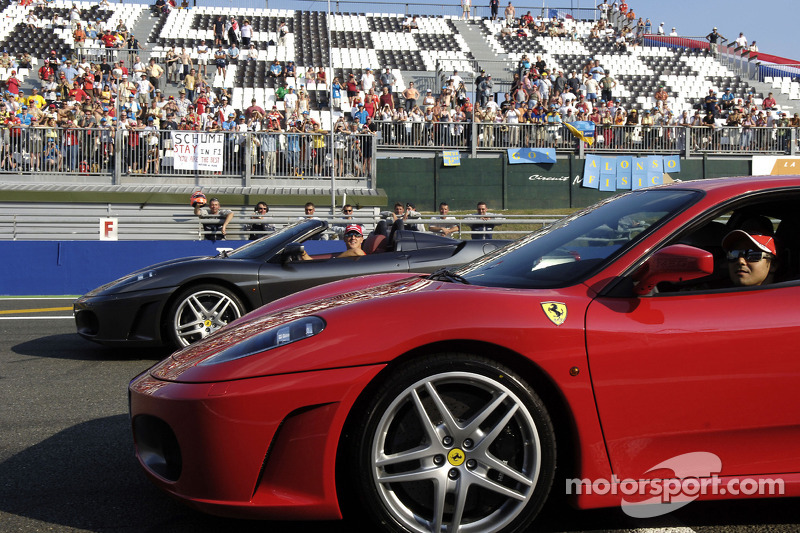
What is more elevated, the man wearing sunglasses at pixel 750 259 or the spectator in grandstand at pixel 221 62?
the spectator in grandstand at pixel 221 62

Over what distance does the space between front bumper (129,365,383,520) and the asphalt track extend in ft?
1.14

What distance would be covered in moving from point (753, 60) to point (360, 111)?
1752cm

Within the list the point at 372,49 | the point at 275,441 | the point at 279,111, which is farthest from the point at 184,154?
the point at 275,441

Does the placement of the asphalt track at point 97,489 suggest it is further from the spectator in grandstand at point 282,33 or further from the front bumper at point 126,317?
the spectator in grandstand at point 282,33

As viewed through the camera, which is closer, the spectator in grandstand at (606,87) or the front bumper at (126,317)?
the front bumper at (126,317)

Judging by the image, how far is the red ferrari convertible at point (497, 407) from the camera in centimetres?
276

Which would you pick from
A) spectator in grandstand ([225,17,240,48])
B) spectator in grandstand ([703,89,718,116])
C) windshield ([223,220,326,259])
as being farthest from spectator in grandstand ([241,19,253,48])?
windshield ([223,220,326,259])

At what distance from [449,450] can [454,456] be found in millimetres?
27

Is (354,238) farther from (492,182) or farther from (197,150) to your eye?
(492,182)

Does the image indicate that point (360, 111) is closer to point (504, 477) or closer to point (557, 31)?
point (557, 31)

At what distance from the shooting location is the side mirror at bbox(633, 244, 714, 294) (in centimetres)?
281

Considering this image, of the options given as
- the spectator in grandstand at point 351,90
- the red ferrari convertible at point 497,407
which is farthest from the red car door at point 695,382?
the spectator in grandstand at point 351,90

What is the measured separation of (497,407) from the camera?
9.34 feet

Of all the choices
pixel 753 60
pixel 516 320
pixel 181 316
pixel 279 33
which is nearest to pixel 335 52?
pixel 279 33
